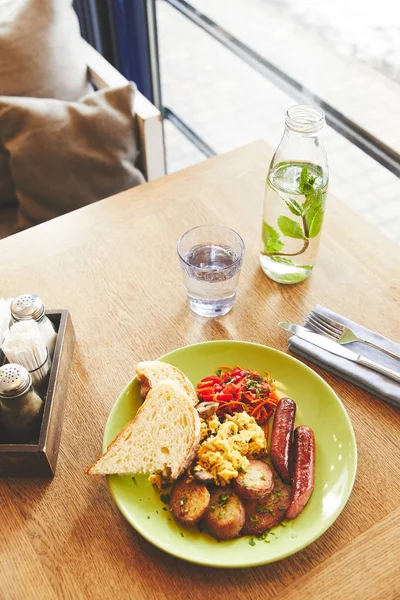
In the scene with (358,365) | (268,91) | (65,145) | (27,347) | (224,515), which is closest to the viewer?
(224,515)

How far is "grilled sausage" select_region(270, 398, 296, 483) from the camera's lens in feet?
3.00

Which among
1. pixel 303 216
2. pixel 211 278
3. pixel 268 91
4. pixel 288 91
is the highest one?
pixel 303 216

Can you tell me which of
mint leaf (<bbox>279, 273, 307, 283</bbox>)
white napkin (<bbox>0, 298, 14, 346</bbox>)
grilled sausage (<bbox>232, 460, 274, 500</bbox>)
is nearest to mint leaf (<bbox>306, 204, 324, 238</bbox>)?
mint leaf (<bbox>279, 273, 307, 283</bbox>)

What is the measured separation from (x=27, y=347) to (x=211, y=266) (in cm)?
47

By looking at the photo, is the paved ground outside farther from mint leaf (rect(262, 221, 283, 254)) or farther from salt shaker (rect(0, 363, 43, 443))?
salt shaker (rect(0, 363, 43, 443))

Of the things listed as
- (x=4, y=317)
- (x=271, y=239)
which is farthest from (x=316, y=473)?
(x=4, y=317)

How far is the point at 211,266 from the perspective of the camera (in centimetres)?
126

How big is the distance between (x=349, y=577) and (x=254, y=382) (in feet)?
1.16

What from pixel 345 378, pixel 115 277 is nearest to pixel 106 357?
pixel 115 277

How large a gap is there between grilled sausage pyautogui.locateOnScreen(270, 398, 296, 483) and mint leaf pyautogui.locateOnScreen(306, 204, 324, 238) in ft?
1.25

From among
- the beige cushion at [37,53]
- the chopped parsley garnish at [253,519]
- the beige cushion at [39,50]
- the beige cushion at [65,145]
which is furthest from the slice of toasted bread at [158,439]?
the beige cushion at [39,50]

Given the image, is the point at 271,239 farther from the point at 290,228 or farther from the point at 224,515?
the point at 224,515

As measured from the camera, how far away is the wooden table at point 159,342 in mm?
854

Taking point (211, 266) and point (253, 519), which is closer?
point (253, 519)
